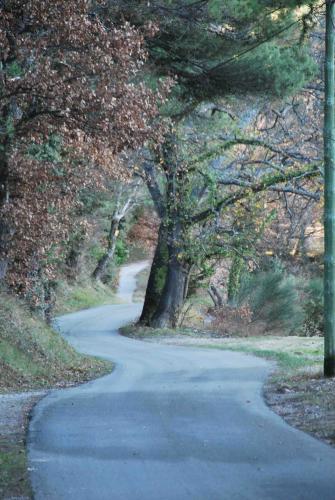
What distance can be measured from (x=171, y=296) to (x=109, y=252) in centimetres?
2363

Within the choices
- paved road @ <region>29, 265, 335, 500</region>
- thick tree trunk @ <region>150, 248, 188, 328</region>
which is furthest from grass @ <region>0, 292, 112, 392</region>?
thick tree trunk @ <region>150, 248, 188, 328</region>

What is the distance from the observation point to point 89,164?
18.6m

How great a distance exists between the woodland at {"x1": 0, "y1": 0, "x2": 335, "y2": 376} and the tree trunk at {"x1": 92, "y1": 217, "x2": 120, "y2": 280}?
711 inches

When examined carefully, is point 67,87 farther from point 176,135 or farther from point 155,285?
point 155,285

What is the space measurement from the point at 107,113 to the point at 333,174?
4.92 meters

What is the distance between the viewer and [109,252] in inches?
2200

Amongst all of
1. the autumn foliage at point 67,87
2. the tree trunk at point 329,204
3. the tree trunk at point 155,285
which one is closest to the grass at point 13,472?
the autumn foliage at point 67,87

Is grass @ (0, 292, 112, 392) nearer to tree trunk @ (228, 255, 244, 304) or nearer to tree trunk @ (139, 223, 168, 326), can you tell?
tree trunk @ (139, 223, 168, 326)

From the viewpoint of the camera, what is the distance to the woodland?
13.3 meters

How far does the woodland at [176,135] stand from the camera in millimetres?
13289

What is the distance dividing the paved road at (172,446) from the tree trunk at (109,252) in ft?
127

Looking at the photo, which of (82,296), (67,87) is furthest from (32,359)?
(82,296)

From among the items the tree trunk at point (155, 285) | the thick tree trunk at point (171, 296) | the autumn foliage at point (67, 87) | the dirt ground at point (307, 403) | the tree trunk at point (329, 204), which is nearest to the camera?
the dirt ground at point (307, 403)

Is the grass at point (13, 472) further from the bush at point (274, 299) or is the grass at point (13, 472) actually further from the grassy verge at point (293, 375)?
the bush at point (274, 299)
